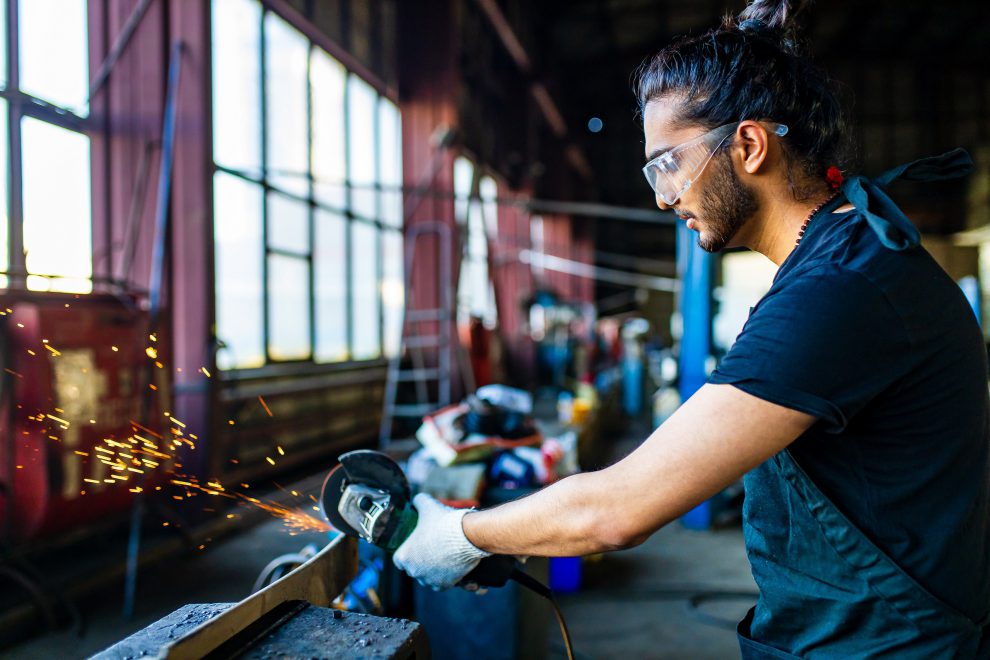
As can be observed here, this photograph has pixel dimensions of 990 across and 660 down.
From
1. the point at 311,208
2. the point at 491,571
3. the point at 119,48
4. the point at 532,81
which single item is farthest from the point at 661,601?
the point at 532,81

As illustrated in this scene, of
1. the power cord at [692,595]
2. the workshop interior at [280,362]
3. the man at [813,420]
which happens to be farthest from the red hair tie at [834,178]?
the power cord at [692,595]

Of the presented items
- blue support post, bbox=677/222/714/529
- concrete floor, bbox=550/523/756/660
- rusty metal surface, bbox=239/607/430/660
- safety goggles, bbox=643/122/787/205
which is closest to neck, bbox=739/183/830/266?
safety goggles, bbox=643/122/787/205

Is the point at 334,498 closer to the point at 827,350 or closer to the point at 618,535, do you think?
the point at 618,535

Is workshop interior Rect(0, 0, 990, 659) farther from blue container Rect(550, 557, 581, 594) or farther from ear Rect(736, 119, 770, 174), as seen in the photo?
ear Rect(736, 119, 770, 174)

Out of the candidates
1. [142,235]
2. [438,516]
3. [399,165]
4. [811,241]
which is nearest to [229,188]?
[142,235]

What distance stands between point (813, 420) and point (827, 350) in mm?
104

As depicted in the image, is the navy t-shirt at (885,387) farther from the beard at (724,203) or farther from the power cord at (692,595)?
the power cord at (692,595)

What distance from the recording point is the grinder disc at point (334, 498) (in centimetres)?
157

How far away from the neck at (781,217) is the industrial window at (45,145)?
11.2 feet

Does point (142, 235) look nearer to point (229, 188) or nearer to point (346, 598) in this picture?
point (229, 188)

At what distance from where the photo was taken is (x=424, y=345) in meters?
7.82

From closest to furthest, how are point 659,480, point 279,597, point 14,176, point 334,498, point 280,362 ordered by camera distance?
point 659,480 < point 279,597 < point 334,498 < point 14,176 < point 280,362

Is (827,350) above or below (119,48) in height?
below

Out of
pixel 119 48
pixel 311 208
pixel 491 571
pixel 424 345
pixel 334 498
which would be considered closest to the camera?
pixel 491 571
